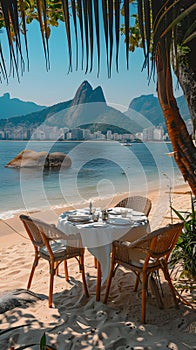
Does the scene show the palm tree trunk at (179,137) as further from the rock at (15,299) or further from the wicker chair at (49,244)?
the rock at (15,299)

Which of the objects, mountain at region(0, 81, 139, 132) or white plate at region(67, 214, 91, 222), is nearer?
white plate at region(67, 214, 91, 222)

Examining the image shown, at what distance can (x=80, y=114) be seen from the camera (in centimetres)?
4844

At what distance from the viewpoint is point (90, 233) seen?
3215 mm

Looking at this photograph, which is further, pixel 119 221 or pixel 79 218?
pixel 79 218

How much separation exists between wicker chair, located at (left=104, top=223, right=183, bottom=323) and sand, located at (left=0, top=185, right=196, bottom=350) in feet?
0.53

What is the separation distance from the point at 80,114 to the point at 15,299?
46550mm

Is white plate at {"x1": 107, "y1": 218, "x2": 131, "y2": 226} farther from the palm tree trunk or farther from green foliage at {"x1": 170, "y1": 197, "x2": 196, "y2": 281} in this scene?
the palm tree trunk

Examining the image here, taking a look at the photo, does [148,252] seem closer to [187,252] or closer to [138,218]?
[187,252]

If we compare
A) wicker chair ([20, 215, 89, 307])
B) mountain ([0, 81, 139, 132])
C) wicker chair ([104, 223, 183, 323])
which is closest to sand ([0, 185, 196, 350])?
wicker chair ([104, 223, 183, 323])

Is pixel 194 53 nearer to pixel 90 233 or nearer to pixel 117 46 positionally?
pixel 117 46

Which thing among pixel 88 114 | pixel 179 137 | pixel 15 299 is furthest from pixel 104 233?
pixel 88 114

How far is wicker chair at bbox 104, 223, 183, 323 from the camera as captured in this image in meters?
2.82

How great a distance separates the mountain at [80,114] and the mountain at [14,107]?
27.1 ft

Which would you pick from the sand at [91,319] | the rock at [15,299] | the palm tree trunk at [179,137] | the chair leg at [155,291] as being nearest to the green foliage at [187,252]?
the sand at [91,319]
